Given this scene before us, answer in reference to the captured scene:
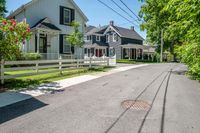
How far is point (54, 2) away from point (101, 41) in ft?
84.5

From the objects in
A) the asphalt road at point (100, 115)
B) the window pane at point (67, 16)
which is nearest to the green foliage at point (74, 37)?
the window pane at point (67, 16)

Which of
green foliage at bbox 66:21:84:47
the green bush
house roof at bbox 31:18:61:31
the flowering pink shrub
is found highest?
house roof at bbox 31:18:61:31

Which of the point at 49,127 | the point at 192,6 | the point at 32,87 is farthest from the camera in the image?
the point at 32,87

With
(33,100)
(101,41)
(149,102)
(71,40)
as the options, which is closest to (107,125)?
(149,102)

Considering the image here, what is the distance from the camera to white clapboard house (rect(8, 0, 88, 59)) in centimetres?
2005

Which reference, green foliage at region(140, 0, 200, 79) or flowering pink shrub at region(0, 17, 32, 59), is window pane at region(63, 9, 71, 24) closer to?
green foliage at region(140, 0, 200, 79)

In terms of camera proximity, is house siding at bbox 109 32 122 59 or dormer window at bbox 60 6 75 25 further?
house siding at bbox 109 32 122 59

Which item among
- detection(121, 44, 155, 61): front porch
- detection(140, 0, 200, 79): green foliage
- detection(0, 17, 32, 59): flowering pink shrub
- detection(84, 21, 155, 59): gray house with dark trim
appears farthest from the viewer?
detection(121, 44, 155, 61): front porch

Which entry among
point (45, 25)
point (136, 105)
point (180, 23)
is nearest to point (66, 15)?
point (45, 25)

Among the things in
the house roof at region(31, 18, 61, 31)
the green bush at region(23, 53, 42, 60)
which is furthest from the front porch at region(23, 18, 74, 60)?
the green bush at region(23, 53, 42, 60)

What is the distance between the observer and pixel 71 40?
21984 mm

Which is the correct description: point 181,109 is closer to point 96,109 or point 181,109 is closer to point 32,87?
point 96,109

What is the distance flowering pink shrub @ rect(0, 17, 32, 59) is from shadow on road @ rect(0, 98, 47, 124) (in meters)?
3.72

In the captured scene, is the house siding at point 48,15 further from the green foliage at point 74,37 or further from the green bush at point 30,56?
the green bush at point 30,56
